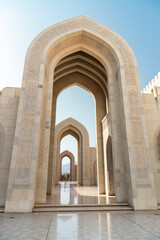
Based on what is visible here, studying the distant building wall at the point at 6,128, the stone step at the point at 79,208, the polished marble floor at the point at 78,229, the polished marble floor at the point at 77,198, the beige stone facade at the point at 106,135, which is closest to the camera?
the polished marble floor at the point at 78,229

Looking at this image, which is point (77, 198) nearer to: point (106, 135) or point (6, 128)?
point (106, 135)

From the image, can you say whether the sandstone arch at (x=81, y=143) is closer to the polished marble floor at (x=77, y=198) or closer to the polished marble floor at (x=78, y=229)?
the polished marble floor at (x=77, y=198)

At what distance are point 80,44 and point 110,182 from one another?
6826 mm

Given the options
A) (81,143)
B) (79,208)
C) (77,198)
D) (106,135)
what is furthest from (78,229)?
(81,143)

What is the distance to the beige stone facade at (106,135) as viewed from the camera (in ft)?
16.1

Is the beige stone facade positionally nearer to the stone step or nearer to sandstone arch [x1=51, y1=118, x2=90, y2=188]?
the stone step

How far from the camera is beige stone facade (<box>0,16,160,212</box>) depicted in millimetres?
4910

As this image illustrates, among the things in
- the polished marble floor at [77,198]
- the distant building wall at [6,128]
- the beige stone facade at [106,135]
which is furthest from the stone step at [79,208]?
the distant building wall at [6,128]

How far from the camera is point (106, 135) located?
8.24m

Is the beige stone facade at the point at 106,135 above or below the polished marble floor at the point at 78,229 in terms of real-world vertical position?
above

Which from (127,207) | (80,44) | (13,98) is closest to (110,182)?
(127,207)

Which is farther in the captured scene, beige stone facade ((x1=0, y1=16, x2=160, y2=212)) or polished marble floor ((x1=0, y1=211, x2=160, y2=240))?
beige stone facade ((x1=0, y1=16, x2=160, y2=212))

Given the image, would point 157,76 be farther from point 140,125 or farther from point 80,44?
point 140,125

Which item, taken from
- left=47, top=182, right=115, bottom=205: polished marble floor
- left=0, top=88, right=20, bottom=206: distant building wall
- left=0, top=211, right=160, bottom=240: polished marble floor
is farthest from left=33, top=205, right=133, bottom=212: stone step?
left=0, top=88, right=20, bottom=206: distant building wall
